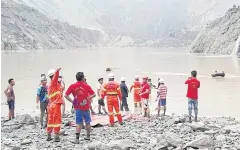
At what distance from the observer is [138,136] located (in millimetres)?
10414

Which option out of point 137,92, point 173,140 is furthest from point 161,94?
point 173,140

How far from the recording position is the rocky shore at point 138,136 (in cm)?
899

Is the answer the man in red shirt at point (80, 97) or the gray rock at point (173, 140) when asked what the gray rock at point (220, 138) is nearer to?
the gray rock at point (173, 140)

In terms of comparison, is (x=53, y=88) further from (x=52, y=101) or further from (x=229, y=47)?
(x=229, y=47)

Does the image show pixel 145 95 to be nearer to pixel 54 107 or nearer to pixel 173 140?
pixel 54 107

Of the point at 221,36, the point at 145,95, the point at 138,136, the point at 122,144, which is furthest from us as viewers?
the point at 221,36

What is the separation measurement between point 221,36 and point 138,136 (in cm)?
9507

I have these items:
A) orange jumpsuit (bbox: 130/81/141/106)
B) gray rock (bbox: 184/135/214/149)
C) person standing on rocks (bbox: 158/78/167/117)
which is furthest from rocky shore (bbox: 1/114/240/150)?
orange jumpsuit (bbox: 130/81/141/106)

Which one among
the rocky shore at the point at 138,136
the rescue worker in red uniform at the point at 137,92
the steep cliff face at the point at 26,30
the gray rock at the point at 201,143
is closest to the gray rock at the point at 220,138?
the rocky shore at the point at 138,136

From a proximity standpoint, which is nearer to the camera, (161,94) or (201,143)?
(201,143)

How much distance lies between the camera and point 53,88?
10.0m

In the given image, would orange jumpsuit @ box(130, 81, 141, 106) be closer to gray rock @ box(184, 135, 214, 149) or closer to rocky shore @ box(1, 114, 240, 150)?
rocky shore @ box(1, 114, 240, 150)

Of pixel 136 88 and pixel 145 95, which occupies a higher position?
pixel 136 88

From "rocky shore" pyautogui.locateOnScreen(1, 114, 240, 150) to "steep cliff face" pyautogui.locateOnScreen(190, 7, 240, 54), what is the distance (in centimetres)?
7758
